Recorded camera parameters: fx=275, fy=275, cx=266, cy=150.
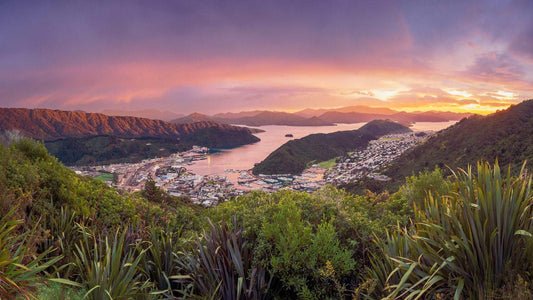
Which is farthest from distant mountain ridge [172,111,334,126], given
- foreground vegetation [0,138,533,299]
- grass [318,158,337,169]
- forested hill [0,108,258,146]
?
foreground vegetation [0,138,533,299]

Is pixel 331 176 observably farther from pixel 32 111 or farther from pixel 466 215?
pixel 32 111

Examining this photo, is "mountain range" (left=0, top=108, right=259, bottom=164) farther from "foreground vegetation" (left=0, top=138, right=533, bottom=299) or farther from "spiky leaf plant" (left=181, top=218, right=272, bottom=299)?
"spiky leaf plant" (left=181, top=218, right=272, bottom=299)

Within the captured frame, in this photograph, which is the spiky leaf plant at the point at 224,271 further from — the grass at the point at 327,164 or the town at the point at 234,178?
the grass at the point at 327,164

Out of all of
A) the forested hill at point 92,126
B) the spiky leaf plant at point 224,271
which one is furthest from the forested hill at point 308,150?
the spiky leaf plant at point 224,271

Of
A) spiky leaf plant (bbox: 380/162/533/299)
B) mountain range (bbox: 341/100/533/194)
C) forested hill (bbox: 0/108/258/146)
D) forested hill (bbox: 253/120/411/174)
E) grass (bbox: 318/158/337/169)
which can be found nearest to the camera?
spiky leaf plant (bbox: 380/162/533/299)

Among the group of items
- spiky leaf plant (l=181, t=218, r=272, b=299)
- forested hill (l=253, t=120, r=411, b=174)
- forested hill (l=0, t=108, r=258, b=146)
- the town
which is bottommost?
the town
